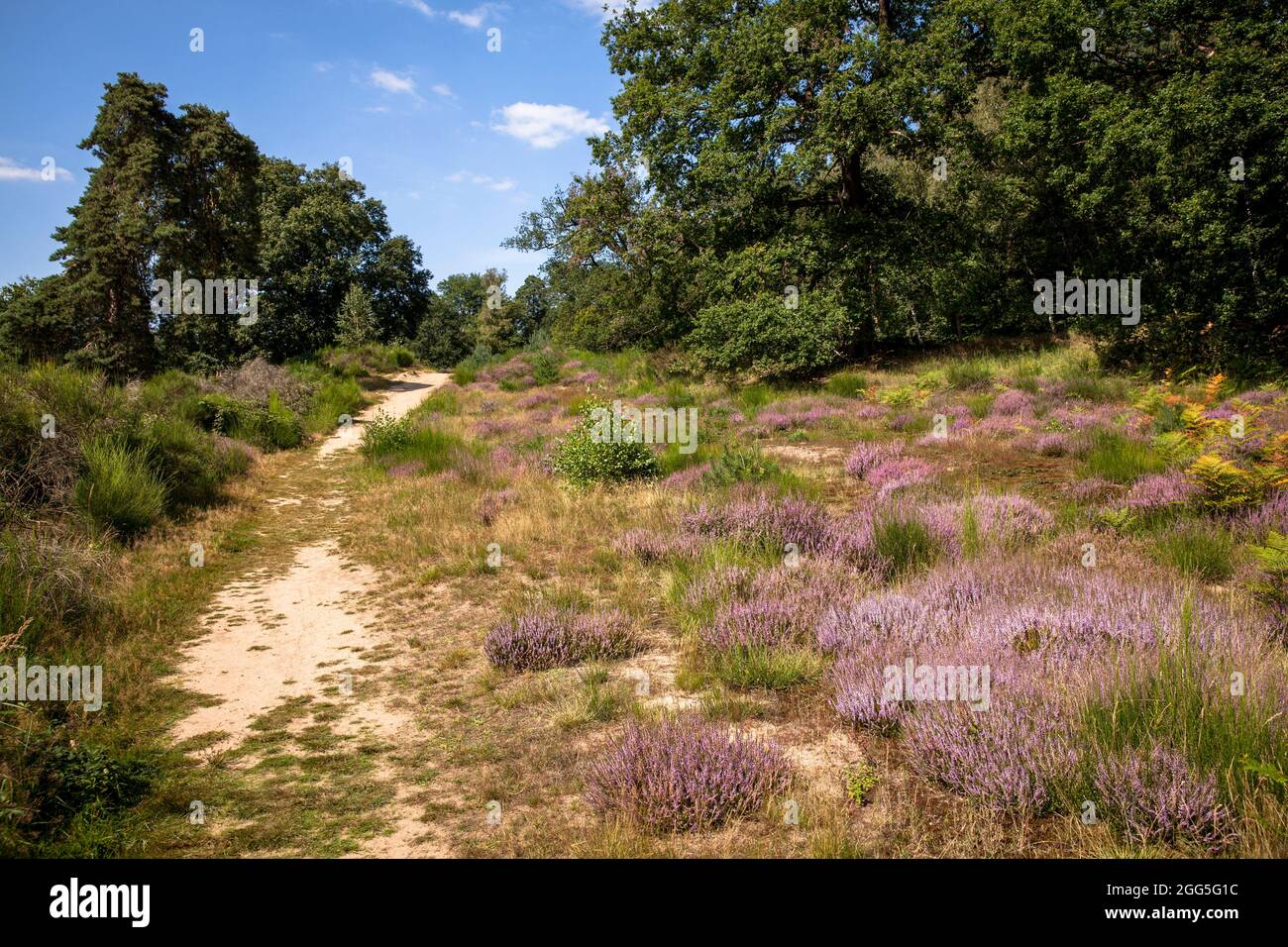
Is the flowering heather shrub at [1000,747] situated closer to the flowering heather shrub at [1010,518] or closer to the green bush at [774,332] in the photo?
the flowering heather shrub at [1010,518]

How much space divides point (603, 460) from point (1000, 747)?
7.79 metres

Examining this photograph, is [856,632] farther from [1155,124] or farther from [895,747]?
[1155,124]

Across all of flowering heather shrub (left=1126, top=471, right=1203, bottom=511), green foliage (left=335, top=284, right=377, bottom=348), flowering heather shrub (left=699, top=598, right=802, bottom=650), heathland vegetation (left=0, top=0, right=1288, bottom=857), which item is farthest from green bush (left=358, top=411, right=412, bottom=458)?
green foliage (left=335, top=284, right=377, bottom=348)

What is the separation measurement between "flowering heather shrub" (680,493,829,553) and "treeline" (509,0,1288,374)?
12113 mm

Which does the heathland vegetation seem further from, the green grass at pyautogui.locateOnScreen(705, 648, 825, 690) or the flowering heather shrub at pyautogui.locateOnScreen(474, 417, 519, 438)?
the flowering heather shrub at pyautogui.locateOnScreen(474, 417, 519, 438)

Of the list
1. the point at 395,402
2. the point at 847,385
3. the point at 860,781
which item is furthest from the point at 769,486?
the point at 395,402

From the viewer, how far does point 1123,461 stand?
809cm

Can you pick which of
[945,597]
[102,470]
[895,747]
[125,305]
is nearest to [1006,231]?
[945,597]

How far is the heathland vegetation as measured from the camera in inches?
123

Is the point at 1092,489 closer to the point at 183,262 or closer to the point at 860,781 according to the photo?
the point at 860,781

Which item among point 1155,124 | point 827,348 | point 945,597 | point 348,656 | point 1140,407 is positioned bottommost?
point 348,656

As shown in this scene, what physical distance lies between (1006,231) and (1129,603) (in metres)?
22.7

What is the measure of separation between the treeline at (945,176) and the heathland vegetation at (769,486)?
4.7 inches

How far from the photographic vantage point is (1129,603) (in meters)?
4.00
